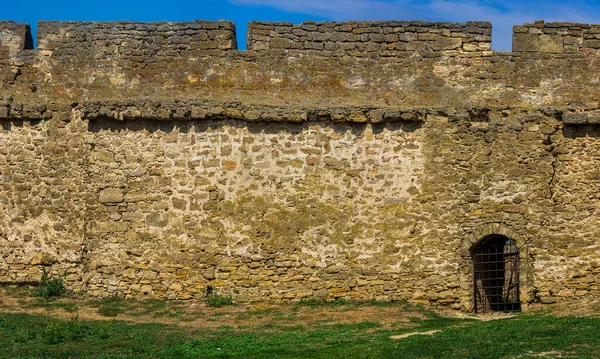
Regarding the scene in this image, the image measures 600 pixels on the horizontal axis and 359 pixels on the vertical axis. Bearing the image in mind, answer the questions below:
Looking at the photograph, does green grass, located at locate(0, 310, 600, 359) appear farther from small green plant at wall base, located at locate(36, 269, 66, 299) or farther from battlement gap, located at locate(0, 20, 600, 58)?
battlement gap, located at locate(0, 20, 600, 58)

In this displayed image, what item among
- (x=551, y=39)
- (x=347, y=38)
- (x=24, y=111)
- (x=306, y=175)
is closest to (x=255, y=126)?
(x=306, y=175)

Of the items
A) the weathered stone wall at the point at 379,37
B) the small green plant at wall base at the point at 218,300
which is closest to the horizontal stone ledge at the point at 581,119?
the weathered stone wall at the point at 379,37

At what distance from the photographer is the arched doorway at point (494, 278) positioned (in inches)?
654

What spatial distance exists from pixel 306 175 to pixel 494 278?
3.98 meters

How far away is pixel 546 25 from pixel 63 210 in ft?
30.9

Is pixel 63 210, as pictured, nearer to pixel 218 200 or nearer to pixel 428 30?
pixel 218 200

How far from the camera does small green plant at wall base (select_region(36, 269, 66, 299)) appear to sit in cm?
1616

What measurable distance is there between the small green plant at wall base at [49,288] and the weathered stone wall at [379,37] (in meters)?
5.51

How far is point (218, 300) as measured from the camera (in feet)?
52.1

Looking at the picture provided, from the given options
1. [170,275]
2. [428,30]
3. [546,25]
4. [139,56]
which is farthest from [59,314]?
[546,25]

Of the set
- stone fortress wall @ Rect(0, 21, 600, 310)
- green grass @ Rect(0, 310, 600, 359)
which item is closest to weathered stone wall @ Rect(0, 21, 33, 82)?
stone fortress wall @ Rect(0, 21, 600, 310)

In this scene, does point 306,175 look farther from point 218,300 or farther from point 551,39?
point 551,39

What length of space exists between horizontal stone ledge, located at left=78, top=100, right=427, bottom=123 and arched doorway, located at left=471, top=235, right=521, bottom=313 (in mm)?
2931

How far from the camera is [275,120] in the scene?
1609cm
